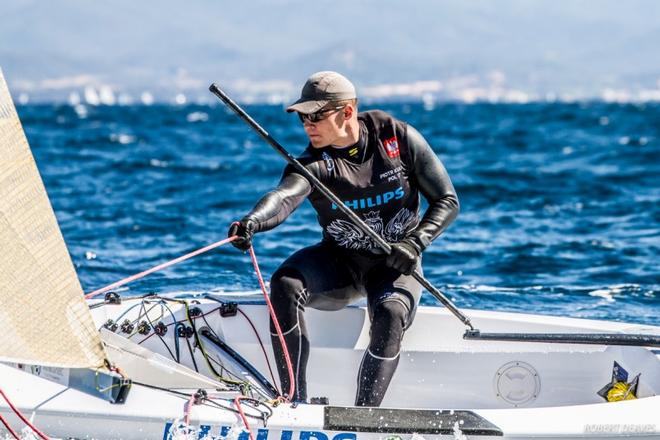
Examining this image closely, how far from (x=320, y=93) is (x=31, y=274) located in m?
1.42

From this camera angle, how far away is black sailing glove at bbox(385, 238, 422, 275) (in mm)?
3957

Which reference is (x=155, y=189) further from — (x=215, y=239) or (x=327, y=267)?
(x=327, y=267)

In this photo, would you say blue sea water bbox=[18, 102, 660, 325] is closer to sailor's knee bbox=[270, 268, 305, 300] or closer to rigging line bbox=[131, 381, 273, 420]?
sailor's knee bbox=[270, 268, 305, 300]

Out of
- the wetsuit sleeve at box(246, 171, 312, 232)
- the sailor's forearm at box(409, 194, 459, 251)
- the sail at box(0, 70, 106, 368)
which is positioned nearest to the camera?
the sail at box(0, 70, 106, 368)

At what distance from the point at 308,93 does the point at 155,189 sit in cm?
1010

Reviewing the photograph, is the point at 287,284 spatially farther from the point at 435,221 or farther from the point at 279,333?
the point at 435,221

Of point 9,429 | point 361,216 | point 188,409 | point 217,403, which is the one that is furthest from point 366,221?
point 9,429

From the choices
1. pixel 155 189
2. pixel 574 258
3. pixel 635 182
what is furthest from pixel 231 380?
pixel 635 182

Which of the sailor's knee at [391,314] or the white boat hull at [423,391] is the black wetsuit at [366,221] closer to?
the sailor's knee at [391,314]

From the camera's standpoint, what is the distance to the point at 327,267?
4234mm

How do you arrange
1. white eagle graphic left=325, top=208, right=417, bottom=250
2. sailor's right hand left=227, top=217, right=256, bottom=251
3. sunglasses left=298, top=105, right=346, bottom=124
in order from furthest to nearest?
white eagle graphic left=325, top=208, right=417, bottom=250 → sunglasses left=298, top=105, right=346, bottom=124 → sailor's right hand left=227, top=217, right=256, bottom=251

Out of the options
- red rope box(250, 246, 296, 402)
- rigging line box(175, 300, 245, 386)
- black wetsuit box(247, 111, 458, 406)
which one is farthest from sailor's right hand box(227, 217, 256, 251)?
rigging line box(175, 300, 245, 386)

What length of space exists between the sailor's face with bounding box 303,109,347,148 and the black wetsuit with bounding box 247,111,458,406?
0.23 feet

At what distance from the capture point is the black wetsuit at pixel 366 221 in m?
3.99
